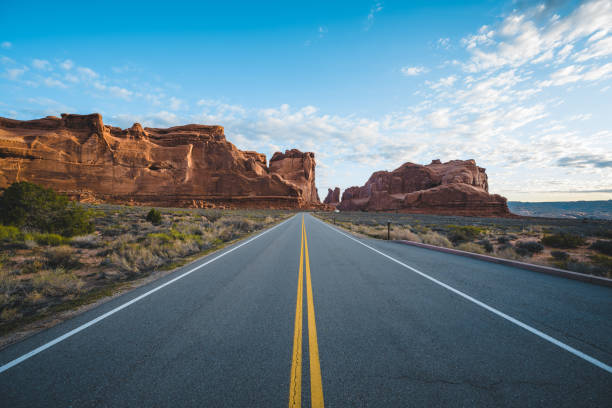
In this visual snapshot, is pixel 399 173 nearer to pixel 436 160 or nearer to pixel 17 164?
pixel 436 160

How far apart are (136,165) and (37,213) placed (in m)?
79.9

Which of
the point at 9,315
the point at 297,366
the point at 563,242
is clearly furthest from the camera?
the point at 563,242

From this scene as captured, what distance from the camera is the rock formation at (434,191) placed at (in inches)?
2970

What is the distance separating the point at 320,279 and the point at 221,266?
322cm

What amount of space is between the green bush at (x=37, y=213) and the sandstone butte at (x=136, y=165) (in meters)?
66.9

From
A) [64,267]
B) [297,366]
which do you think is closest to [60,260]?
[64,267]

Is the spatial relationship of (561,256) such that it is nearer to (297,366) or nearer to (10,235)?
(297,366)

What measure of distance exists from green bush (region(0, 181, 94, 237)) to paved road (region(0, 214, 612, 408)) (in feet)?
33.2

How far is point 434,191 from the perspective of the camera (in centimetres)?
8212

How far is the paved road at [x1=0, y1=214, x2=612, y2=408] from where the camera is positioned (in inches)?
84.9

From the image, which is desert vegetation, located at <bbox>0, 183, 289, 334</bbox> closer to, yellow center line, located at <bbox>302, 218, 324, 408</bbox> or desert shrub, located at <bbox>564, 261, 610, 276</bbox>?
yellow center line, located at <bbox>302, 218, 324, 408</bbox>

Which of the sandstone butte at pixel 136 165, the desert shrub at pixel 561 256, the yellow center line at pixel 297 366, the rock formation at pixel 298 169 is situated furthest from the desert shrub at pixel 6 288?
the rock formation at pixel 298 169

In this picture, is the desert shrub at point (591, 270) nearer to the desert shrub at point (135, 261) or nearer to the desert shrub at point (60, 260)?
the desert shrub at point (135, 261)

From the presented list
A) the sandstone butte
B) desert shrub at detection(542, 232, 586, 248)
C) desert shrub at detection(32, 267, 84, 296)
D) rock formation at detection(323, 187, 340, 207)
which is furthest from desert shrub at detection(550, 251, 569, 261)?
rock formation at detection(323, 187, 340, 207)
